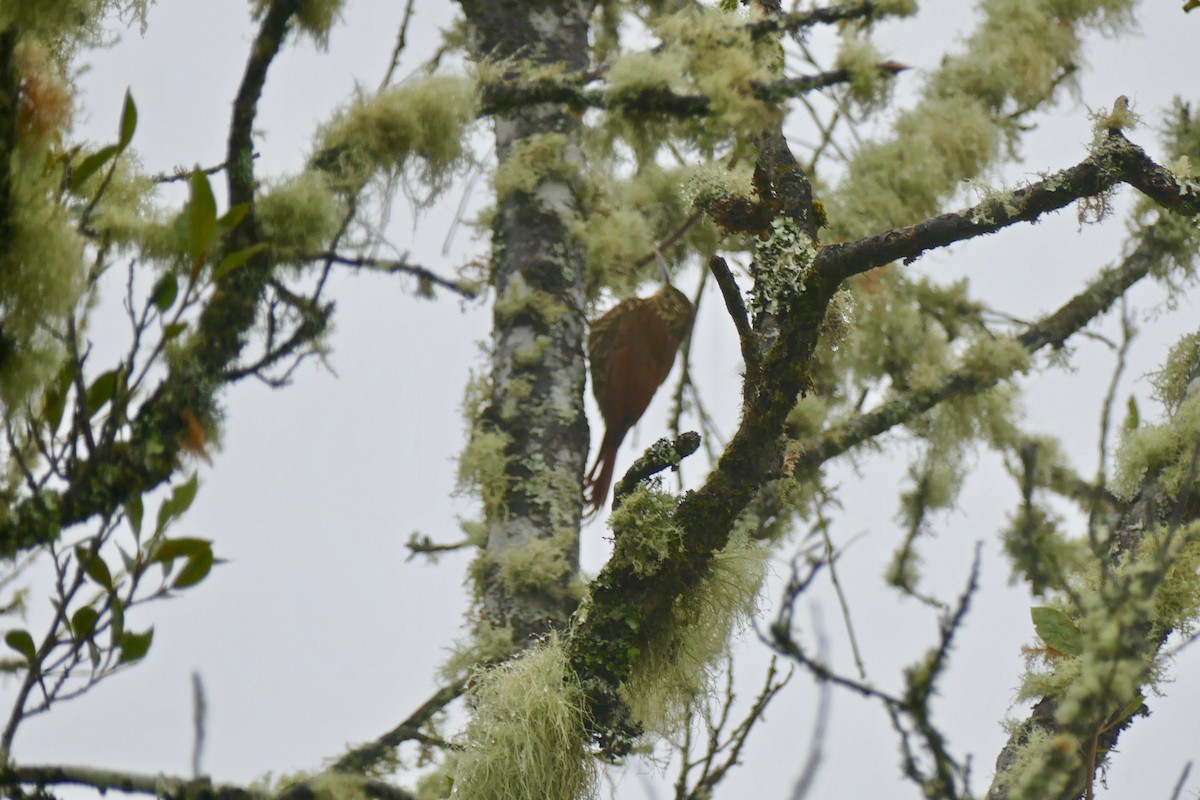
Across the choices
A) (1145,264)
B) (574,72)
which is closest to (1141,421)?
(1145,264)

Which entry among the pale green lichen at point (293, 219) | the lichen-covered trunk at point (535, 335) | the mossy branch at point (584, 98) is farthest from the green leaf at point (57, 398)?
the mossy branch at point (584, 98)

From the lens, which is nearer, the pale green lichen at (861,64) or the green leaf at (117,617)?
the green leaf at (117,617)

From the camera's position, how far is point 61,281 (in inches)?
43.0

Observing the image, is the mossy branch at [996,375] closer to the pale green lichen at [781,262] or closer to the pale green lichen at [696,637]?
the pale green lichen at [696,637]

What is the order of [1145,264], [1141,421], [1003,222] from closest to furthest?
1. [1003,222]
2. [1141,421]
3. [1145,264]

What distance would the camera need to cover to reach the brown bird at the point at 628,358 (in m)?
2.46

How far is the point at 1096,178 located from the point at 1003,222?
4.9 inches

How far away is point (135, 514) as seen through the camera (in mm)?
1167

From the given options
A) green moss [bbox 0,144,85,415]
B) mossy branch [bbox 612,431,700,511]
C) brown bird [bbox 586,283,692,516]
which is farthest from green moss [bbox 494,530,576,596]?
green moss [bbox 0,144,85,415]

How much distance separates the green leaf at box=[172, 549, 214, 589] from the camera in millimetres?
1174

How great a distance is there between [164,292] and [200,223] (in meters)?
0.08

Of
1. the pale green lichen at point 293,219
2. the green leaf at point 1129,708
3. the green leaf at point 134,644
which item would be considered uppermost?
the pale green lichen at point 293,219

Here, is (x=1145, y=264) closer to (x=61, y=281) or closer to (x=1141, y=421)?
(x=1141, y=421)

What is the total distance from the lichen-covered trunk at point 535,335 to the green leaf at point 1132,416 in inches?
38.6
